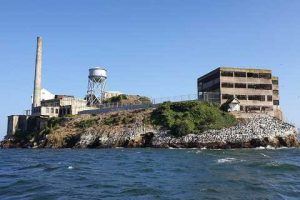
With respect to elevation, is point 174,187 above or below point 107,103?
below

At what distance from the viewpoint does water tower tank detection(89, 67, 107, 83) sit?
13300 centimetres

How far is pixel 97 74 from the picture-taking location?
133 metres

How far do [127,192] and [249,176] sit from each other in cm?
1167

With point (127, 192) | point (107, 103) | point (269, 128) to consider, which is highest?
point (107, 103)

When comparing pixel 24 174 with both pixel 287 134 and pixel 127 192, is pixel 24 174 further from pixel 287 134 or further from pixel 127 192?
pixel 287 134

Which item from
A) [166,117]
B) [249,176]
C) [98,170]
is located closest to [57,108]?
[166,117]

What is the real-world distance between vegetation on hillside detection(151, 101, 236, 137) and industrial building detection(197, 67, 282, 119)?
22.7 feet

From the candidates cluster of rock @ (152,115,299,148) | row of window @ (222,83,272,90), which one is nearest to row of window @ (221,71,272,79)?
row of window @ (222,83,272,90)

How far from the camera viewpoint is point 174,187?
26047 mm

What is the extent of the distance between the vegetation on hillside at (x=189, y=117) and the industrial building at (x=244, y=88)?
6.91 m

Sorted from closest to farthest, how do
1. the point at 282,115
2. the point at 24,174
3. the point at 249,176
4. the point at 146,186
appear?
the point at 146,186, the point at 249,176, the point at 24,174, the point at 282,115

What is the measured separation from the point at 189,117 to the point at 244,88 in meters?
21.4

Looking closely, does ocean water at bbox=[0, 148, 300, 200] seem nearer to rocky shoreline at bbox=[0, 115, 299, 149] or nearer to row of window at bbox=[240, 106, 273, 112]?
rocky shoreline at bbox=[0, 115, 299, 149]

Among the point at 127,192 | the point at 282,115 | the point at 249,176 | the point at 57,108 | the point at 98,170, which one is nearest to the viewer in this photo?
the point at 127,192
